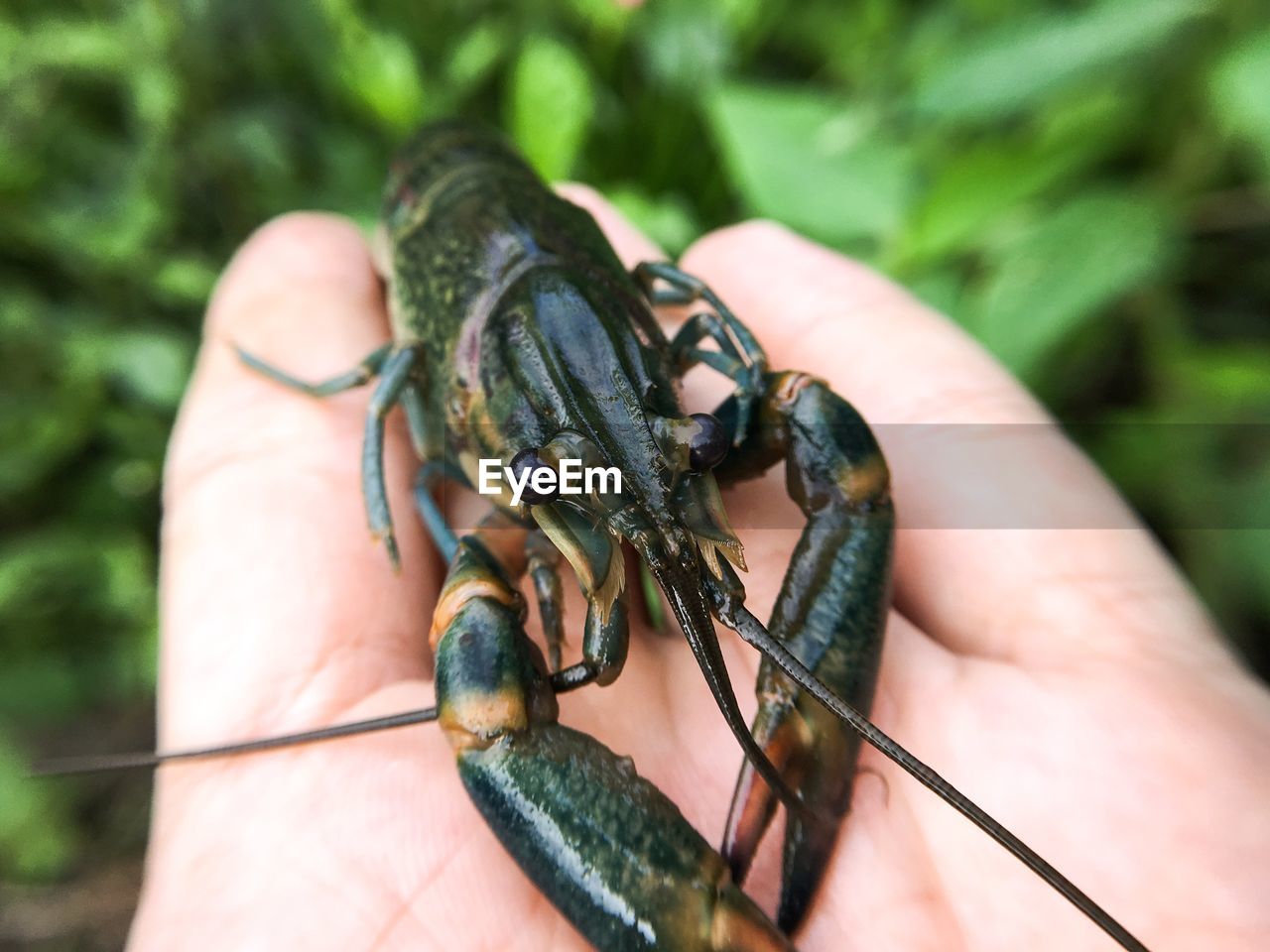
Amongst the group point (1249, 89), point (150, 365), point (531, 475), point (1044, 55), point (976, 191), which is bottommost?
point (531, 475)

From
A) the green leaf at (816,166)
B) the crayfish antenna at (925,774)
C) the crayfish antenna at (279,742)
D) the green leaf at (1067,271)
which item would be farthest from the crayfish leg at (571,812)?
the green leaf at (816,166)

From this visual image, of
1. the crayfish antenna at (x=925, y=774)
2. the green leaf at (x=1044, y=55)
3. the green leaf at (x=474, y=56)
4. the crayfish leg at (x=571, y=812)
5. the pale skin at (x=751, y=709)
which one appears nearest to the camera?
the crayfish antenna at (x=925, y=774)

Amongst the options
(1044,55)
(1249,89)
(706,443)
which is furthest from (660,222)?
(706,443)

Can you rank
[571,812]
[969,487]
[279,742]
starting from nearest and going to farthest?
1. [571,812]
2. [279,742]
3. [969,487]

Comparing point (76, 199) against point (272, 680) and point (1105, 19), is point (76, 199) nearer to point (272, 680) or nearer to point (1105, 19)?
point (272, 680)

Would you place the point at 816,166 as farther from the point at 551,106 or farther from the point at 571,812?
the point at 571,812

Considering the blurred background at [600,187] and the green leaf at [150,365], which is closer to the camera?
the blurred background at [600,187]

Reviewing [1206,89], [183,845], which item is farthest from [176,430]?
[1206,89]

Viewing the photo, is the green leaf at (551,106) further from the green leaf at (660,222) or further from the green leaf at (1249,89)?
the green leaf at (1249,89)
